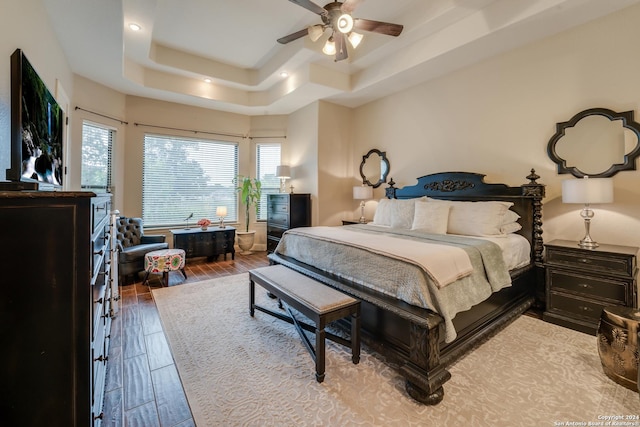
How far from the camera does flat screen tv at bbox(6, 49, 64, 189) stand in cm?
166

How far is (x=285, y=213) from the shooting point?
538cm

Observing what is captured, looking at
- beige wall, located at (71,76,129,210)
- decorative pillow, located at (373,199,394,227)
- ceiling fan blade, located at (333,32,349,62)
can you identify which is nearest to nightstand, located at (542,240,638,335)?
decorative pillow, located at (373,199,394,227)

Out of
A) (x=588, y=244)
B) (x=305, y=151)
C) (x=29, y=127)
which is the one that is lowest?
(x=588, y=244)

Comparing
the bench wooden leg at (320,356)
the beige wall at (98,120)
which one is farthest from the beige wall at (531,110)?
the beige wall at (98,120)

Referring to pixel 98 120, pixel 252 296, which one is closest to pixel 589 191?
pixel 252 296

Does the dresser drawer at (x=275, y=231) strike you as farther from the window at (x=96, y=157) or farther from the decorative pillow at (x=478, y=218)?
the decorative pillow at (x=478, y=218)

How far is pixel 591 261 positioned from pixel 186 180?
6290 mm

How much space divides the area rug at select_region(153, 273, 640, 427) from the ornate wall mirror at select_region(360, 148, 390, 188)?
3.13 metres

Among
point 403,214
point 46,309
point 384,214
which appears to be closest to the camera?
point 46,309

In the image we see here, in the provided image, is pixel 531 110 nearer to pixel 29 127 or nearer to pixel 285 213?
pixel 285 213

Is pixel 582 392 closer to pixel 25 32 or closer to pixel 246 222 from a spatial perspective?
pixel 25 32

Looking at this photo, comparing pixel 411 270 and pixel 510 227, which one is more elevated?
pixel 510 227

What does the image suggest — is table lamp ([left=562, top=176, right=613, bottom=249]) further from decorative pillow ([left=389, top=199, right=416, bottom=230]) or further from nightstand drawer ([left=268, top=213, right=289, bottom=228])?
nightstand drawer ([left=268, top=213, right=289, bottom=228])

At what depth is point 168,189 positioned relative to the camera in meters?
5.55
